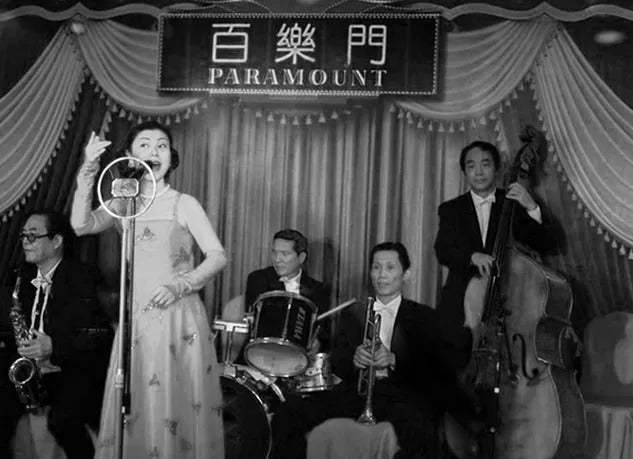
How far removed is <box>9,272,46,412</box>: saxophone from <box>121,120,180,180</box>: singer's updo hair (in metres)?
1.09

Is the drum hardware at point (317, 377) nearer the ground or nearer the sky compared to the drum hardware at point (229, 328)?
nearer the ground

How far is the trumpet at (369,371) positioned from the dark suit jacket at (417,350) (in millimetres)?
71

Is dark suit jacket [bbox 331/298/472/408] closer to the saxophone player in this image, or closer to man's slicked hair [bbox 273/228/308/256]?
man's slicked hair [bbox 273/228/308/256]

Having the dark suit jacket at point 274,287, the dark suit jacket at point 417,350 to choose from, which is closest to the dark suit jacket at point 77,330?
the dark suit jacket at point 274,287

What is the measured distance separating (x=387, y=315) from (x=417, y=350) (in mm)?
247

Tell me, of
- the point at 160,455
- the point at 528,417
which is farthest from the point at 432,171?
the point at 160,455

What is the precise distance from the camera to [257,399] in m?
5.52

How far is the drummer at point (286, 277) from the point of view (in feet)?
18.8

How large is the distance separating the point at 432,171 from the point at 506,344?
3.53 ft

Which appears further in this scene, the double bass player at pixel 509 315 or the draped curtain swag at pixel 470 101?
the draped curtain swag at pixel 470 101

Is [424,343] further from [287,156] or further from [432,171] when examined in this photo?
[287,156]

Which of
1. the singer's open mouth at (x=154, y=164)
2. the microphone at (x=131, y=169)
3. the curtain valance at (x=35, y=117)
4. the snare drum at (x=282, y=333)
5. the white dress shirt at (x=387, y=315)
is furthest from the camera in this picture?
the curtain valance at (x=35, y=117)

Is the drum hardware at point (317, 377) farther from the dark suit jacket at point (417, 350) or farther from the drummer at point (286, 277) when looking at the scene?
the drummer at point (286, 277)

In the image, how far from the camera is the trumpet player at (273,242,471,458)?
544 cm
